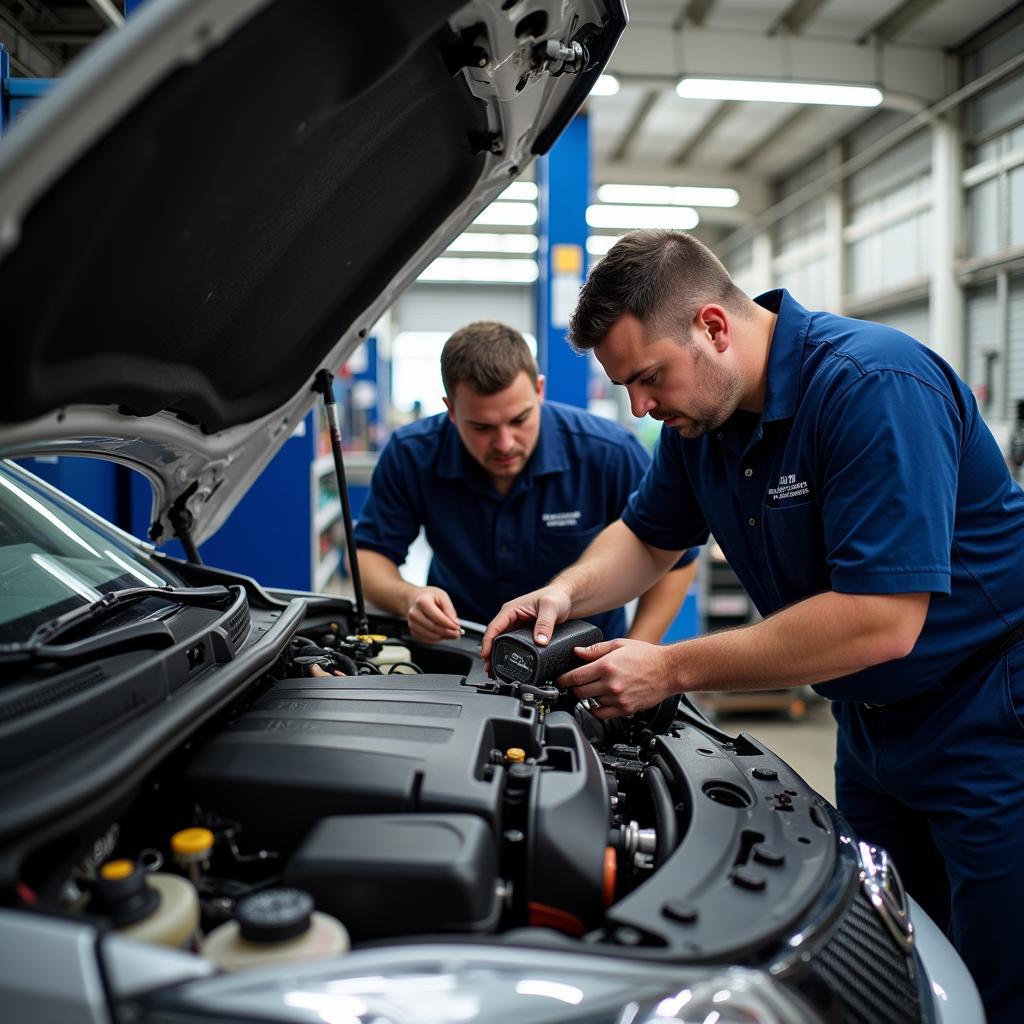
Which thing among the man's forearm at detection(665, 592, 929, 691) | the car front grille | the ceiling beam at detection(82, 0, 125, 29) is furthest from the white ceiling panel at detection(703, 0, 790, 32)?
the car front grille

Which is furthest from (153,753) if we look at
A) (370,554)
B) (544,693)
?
(370,554)

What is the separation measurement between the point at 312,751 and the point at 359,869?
8.9 inches

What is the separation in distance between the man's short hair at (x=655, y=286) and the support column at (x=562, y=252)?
298cm

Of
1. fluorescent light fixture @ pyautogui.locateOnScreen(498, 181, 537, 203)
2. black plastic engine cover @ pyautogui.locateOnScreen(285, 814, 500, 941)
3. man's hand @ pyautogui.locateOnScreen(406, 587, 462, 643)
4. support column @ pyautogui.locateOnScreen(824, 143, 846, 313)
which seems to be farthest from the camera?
support column @ pyautogui.locateOnScreen(824, 143, 846, 313)

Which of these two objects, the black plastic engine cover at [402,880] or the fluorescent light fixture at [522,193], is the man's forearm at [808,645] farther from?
the fluorescent light fixture at [522,193]

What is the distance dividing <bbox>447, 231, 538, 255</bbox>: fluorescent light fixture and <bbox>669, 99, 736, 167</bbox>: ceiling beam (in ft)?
9.65

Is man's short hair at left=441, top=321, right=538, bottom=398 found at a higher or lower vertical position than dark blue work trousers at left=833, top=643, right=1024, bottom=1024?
higher

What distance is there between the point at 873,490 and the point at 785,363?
0.31 metres

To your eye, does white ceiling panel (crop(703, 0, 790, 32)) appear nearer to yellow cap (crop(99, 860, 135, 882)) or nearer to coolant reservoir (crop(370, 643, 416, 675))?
coolant reservoir (crop(370, 643, 416, 675))

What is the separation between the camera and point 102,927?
710mm

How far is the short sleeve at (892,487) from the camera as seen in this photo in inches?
48.9

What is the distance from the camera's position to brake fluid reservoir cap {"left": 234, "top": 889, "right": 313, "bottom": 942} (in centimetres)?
76

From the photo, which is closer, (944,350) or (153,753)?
(153,753)

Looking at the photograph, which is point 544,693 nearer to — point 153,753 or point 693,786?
point 693,786
